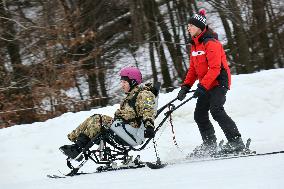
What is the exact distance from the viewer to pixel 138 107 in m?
7.52

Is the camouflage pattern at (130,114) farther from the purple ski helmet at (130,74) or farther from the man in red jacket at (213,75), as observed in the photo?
the man in red jacket at (213,75)

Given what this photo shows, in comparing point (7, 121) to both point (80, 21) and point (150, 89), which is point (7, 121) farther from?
point (150, 89)

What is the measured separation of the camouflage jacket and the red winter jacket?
28.3 inches

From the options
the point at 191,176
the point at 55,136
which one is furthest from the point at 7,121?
the point at 191,176

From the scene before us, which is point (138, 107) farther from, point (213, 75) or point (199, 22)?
point (199, 22)

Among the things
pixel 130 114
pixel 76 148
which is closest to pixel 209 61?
pixel 130 114

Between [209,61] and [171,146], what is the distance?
2.57m

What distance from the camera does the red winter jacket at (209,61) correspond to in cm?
727

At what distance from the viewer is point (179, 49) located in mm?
21641

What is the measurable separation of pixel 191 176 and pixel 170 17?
16.2 metres

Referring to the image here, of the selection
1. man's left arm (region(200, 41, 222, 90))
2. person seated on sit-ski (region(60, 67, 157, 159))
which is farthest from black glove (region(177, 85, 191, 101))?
man's left arm (region(200, 41, 222, 90))

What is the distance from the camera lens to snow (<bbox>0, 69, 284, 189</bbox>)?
20.6 ft

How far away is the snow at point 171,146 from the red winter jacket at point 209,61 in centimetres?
110

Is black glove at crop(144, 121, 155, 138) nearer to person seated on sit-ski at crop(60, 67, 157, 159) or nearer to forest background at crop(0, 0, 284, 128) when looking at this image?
person seated on sit-ski at crop(60, 67, 157, 159)
